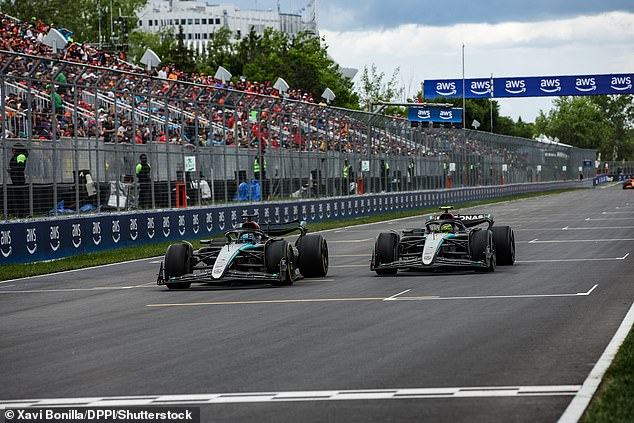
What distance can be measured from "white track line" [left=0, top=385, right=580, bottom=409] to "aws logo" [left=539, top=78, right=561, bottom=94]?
7512 centimetres

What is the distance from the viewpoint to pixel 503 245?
2033 cm

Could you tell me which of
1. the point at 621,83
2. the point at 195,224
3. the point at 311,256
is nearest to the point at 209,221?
the point at 195,224

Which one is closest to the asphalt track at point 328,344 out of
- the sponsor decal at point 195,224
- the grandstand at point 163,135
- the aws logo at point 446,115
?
the grandstand at point 163,135

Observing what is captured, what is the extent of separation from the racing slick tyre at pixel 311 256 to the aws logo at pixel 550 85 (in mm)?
65058

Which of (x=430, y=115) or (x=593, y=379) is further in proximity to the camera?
(x=430, y=115)

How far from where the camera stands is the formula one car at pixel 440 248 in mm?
18797

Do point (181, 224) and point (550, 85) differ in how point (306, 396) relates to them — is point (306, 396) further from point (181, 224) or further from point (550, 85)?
point (550, 85)

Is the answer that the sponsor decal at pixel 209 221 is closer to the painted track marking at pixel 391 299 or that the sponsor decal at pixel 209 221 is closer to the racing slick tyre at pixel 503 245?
the racing slick tyre at pixel 503 245

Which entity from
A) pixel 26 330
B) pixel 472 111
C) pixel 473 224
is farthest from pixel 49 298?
pixel 472 111

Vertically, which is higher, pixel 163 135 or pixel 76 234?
pixel 163 135

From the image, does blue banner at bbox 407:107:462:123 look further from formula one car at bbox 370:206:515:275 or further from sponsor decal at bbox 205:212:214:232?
formula one car at bbox 370:206:515:275

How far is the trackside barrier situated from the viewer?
80.8 feet

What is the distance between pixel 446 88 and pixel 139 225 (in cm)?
5745

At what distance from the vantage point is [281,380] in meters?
9.27
